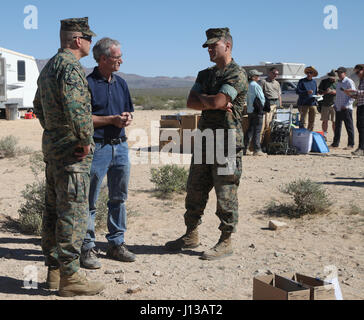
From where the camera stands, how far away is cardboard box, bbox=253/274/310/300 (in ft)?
9.22

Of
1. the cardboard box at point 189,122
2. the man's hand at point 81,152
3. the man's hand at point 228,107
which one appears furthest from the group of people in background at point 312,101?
the man's hand at point 81,152

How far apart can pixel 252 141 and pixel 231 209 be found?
20.7 ft

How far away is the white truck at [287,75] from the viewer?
1003 inches

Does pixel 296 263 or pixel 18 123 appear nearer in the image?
pixel 296 263

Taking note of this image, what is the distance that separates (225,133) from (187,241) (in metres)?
1.15

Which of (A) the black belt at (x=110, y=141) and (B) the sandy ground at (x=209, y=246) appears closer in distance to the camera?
(B) the sandy ground at (x=209, y=246)

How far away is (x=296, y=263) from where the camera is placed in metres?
4.23

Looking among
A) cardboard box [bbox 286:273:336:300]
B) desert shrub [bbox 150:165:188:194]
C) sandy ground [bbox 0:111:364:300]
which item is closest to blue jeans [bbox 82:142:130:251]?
sandy ground [bbox 0:111:364:300]

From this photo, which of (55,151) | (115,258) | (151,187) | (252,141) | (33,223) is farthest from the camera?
(252,141)

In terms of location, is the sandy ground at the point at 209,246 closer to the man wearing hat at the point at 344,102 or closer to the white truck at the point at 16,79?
the man wearing hat at the point at 344,102

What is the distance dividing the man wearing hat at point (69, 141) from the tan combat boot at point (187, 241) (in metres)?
1.30

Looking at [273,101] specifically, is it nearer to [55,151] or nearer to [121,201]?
[121,201]
